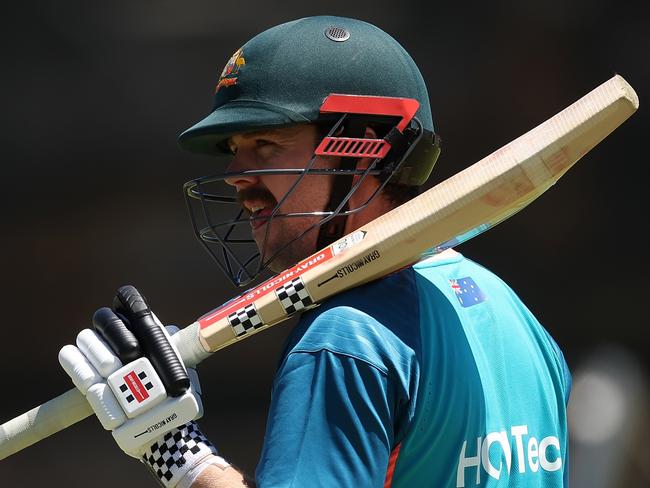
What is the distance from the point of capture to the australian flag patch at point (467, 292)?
191 cm

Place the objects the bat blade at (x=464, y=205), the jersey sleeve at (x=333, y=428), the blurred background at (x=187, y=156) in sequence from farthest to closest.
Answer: the blurred background at (x=187, y=156)
the bat blade at (x=464, y=205)
the jersey sleeve at (x=333, y=428)

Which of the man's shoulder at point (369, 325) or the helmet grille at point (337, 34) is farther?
the helmet grille at point (337, 34)

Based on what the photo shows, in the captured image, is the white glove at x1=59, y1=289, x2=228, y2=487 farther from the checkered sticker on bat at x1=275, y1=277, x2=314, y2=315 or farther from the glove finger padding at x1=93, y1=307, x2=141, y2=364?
the checkered sticker on bat at x1=275, y1=277, x2=314, y2=315

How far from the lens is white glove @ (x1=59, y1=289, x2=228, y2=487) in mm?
1781

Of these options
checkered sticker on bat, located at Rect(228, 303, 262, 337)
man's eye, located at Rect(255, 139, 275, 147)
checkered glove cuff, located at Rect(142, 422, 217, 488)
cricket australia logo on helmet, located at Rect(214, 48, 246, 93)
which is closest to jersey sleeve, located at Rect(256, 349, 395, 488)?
checkered glove cuff, located at Rect(142, 422, 217, 488)

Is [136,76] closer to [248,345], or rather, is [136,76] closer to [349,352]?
[248,345]

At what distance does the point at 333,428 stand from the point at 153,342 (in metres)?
0.42

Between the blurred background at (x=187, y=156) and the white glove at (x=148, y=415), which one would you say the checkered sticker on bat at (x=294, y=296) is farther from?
the blurred background at (x=187, y=156)

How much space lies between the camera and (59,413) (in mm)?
2000

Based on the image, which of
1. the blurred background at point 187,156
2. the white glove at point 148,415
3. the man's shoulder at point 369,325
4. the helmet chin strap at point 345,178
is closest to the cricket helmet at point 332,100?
the helmet chin strap at point 345,178

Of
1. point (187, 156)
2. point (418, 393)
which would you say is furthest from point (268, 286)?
point (187, 156)

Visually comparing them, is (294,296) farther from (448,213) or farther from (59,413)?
(59,413)

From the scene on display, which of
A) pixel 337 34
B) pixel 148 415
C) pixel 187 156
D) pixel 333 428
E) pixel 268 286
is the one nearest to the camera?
pixel 333 428

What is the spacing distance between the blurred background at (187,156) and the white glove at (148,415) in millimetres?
3307
